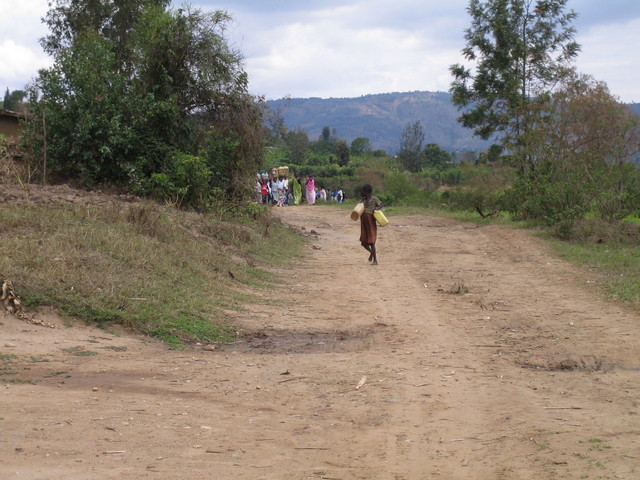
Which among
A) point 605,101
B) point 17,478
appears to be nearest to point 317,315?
point 17,478

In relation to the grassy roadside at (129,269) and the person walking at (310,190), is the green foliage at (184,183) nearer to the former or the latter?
the grassy roadside at (129,269)

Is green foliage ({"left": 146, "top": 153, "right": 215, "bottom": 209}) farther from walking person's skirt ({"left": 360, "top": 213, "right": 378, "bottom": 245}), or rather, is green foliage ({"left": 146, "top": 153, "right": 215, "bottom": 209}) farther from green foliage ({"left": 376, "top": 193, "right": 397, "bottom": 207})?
green foliage ({"left": 376, "top": 193, "right": 397, "bottom": 207})

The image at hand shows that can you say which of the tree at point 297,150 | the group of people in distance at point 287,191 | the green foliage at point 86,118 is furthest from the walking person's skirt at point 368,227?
the tree at point 297,150

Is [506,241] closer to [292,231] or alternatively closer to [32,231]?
[292,231]

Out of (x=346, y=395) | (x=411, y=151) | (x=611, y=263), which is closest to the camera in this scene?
(x=346, y=395)

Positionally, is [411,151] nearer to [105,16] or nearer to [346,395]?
[105,16]

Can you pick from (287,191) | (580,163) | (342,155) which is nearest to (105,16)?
(287,191)

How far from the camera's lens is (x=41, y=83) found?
53.1ft

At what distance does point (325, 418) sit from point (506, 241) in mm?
14156

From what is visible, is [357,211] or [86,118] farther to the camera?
[86,118]

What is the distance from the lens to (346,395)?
611 cm

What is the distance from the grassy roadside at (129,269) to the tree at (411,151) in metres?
54.3

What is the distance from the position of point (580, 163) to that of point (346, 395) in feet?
47.1

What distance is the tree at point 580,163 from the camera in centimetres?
1764
